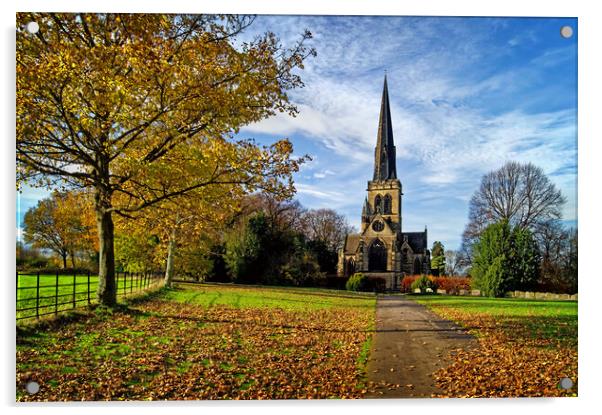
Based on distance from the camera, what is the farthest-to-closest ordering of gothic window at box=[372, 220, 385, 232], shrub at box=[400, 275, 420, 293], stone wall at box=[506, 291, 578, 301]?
shrub at box=[400, 275, 420, 293] → stone wall at box=[506, 291, 578, 301] → gothic window at box=[372, 220, 385, 232]

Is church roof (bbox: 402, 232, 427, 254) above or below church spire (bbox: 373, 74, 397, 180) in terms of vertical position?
below

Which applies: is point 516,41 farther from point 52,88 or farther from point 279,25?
point 52,88

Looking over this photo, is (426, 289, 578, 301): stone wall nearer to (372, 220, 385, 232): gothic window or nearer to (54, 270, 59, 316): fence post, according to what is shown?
(372, 220, 385, 232): gothic window

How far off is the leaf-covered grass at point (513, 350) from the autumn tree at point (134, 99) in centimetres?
293

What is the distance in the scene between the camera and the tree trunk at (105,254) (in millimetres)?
4926

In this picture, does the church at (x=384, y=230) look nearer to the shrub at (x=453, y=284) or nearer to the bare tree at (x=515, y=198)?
the shrub at (x=453, y=284)

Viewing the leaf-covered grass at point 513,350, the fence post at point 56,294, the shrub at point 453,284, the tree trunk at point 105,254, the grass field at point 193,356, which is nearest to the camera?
the grass field at point 193,356

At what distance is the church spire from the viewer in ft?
15.3

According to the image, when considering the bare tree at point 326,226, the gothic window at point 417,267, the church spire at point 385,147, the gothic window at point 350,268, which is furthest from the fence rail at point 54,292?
the gothic window at point 417,267

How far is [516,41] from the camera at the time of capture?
4605mm

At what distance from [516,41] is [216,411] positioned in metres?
5.31

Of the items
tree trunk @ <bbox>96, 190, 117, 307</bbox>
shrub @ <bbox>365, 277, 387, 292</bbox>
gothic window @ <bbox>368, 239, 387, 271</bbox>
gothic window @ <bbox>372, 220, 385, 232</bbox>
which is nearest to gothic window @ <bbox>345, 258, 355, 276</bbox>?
gothic window @ <bbox>368, 239, 387, 271</bbox>

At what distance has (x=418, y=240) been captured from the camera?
16.8 feet

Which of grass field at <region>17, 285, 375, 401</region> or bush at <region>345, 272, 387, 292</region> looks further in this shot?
bush at <region>345, 272, 387, 292</region>
